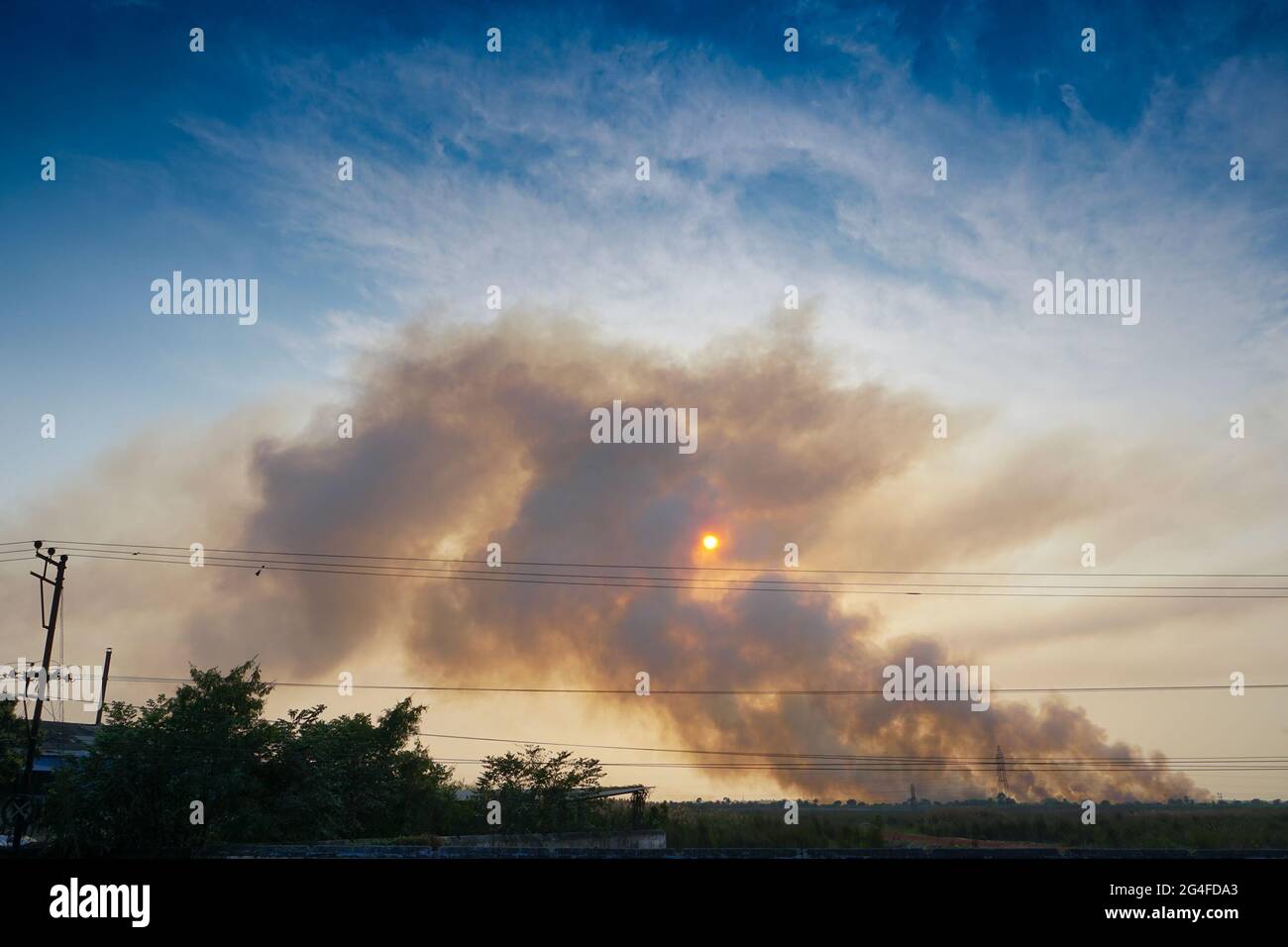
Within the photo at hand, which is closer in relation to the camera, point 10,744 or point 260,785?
point 260,785

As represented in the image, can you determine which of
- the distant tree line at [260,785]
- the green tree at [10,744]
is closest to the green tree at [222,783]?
the distant tree line at [260,785]

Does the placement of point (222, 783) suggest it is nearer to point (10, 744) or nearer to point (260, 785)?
point (260, 785)

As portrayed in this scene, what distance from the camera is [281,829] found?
4750 cm

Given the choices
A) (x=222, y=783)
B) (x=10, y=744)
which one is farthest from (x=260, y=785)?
(x=10, y=744)

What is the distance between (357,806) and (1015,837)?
189 feet

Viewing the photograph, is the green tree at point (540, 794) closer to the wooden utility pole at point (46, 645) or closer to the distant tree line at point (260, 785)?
the distant tree line at point (260, 785)

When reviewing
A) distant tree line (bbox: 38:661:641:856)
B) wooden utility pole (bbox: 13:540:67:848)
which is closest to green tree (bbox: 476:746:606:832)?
distant tree line (bbox: 38:661:641:856)

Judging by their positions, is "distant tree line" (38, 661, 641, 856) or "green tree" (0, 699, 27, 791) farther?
"green tree" (0, 699, 27, 791)

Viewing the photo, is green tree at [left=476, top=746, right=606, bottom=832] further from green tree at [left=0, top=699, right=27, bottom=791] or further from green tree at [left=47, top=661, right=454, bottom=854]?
green tree at [left=0, top=699, right=27, bottom=791]

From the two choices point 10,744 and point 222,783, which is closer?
point 222,783

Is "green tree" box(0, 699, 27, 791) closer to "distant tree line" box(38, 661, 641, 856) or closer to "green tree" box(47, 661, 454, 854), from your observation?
"distant tree line" box(38, 661, 641, 856)
